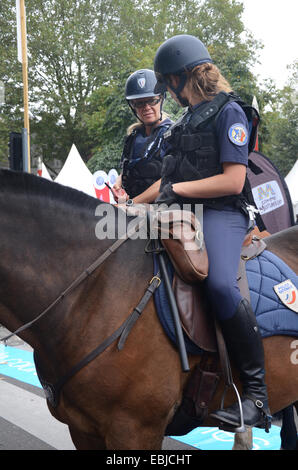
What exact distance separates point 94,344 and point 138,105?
2.09m

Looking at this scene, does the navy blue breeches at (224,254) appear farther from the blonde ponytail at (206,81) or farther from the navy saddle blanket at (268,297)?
the blonde ponytail at (206,81)

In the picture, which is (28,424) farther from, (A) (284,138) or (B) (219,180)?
(A) (284,138)

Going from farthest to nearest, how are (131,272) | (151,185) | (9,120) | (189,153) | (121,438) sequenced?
(9,120), (151,185), (189,153), (131,272), (121,438)

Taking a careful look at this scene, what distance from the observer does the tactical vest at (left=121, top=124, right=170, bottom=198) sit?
11.5 ft

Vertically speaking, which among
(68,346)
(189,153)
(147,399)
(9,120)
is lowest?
(147,399)

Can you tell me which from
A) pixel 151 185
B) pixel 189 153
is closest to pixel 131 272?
pixel 189 153

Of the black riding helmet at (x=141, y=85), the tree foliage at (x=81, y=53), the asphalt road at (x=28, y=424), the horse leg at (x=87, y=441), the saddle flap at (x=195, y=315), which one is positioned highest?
the tree foliage at (x=81, y=53)

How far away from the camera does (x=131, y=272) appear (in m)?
2.35

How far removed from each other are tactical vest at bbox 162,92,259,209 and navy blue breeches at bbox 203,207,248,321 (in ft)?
0.26

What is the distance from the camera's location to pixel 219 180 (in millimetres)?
2418

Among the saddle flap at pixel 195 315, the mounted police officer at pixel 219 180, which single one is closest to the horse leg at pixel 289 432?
the mounted police officer at pixel 219 180

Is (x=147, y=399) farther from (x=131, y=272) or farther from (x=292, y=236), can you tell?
(x=292, y=236)

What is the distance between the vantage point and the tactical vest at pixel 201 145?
247 centimetres

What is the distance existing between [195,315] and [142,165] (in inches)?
61.9
